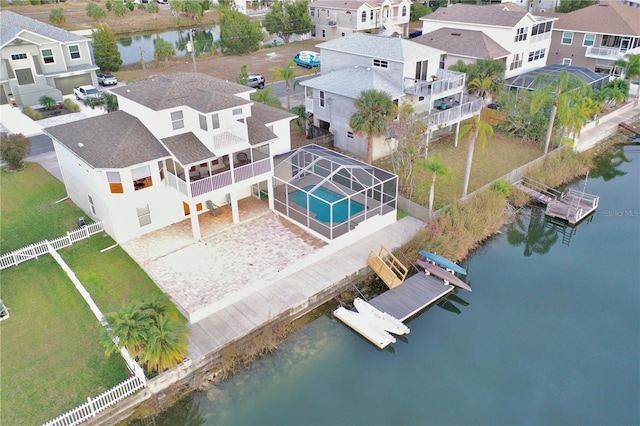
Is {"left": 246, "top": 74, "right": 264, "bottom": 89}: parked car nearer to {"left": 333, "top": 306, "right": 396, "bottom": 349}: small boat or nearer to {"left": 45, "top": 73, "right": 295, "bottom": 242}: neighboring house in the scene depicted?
{"left": 45, "top": 73, "right": 295, "bottom": 242}: neighboring house

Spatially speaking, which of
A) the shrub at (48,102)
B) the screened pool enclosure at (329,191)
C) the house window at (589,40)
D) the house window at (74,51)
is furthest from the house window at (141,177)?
the house window at (589,40)

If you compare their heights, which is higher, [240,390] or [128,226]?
[128,226]

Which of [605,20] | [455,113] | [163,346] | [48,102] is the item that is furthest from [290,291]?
[605,20]

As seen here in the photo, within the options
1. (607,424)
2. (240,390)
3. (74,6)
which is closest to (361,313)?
(240,390)

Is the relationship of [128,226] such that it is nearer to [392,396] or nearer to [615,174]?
[392,396]

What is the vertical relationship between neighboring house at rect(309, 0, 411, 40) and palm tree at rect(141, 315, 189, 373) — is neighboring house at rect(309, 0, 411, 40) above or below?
above

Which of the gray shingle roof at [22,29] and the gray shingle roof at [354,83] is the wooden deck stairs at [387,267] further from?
the gray shingle roof at [22,29]

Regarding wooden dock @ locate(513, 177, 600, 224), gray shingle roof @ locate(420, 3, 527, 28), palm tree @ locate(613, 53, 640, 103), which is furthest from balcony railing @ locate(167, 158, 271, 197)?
palm tree @ locate(613, 53, 640, 103)
